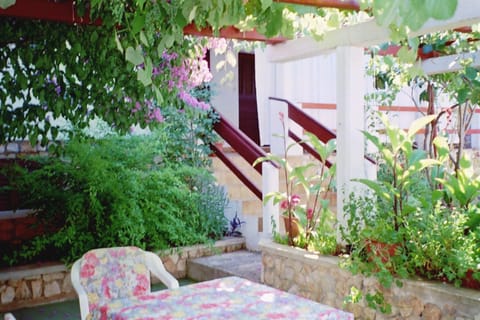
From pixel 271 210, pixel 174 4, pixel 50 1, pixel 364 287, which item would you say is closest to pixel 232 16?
pixel 174 4

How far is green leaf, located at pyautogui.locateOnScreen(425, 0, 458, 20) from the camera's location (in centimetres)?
133

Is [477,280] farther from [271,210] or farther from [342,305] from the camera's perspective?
[271,210]

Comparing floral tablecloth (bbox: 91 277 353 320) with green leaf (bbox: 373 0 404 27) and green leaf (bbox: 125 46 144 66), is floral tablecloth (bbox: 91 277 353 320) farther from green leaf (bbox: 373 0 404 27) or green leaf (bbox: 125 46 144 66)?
green leaf (bbox: 373 0 404 27)

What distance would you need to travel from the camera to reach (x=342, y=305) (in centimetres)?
512

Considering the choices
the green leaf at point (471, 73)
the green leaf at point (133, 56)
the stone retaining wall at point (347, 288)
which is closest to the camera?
the green leaf at point (133, 56)

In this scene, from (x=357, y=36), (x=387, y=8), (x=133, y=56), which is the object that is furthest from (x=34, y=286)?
(x=387, y=8)

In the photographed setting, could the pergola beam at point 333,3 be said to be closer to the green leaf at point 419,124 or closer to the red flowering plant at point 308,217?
the green leaf at point 419,124

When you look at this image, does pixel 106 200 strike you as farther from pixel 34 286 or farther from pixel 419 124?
pixel 419 124

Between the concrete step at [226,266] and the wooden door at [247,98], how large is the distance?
14.5 feet

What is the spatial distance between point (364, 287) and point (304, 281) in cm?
74

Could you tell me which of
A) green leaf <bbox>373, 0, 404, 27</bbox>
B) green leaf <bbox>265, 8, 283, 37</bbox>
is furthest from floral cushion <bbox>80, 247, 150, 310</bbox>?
green leaf <bbox>373, 0, 404, 27</bbox>

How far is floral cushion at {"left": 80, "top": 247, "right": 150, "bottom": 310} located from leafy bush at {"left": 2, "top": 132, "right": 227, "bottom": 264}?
2219 mm

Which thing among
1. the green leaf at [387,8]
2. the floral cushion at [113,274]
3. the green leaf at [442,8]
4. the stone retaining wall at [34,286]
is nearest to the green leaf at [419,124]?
the floral cushion at [113,274]

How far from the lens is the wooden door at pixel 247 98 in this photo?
11539 millimetres
